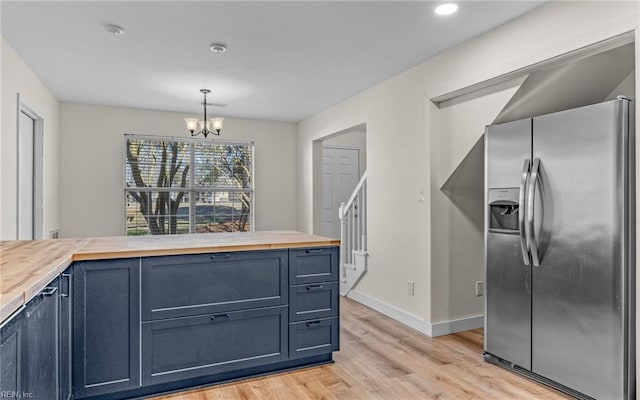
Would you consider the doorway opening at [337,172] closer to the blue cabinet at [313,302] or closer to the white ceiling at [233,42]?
the white ceiling at [233,42]

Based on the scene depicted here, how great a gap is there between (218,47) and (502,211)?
256 cm

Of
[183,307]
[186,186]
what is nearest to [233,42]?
[183,307]

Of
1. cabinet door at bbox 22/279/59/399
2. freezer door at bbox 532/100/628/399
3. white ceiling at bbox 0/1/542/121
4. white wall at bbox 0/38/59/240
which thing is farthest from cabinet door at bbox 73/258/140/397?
freezer door at bbox 532/100/628/399

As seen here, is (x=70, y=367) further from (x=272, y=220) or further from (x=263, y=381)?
(x=272, y=220)

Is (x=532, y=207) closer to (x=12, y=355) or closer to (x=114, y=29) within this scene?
(x=12, y=355)

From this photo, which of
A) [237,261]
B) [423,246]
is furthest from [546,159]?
[237,261]

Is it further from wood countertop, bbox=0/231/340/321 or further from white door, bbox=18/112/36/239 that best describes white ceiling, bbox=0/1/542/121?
→ wood countertop, bbox=0/231/340/321

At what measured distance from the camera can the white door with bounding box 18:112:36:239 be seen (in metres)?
3.83

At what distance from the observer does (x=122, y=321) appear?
2.32 metres

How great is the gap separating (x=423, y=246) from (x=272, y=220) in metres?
3.21

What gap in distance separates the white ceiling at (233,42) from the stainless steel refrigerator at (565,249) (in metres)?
0.93

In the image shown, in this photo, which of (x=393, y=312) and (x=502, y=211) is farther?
(x=393, y=312)

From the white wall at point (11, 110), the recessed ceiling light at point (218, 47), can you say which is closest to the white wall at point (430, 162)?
the recessed ceiling light at point (218, 47)

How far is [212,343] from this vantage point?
255 cm
